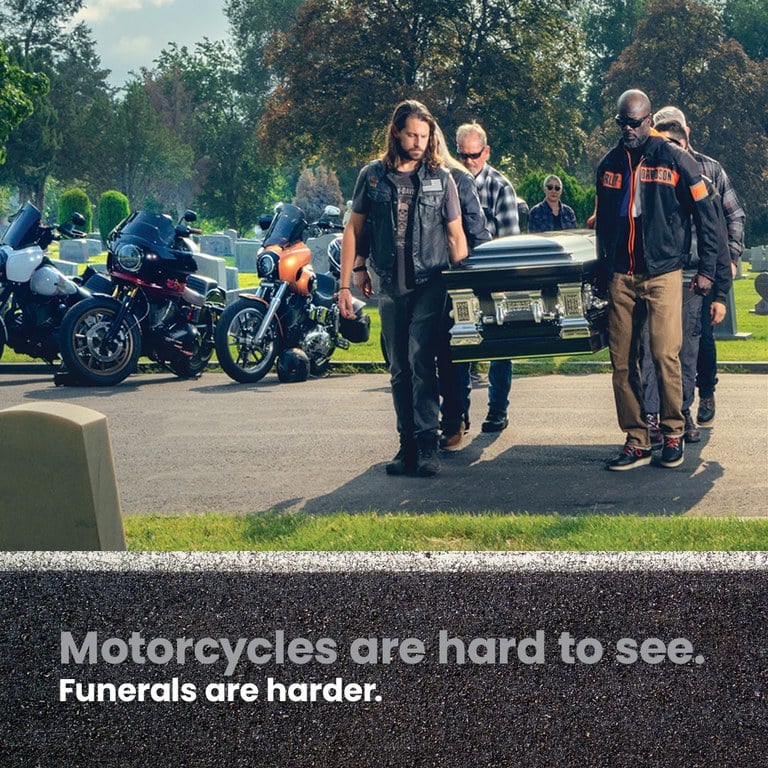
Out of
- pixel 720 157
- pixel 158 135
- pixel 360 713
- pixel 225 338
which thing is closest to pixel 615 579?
pixel 360 713

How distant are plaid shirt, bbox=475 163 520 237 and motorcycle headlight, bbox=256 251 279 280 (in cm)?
377

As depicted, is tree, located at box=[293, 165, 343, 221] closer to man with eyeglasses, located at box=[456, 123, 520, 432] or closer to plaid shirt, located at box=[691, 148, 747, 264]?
man with eyeglasses, located at box=[456, 123, 520, 432]

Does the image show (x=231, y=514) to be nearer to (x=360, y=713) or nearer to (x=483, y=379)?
(x=360, y=713)

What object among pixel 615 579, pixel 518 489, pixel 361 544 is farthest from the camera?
pixel 518 489

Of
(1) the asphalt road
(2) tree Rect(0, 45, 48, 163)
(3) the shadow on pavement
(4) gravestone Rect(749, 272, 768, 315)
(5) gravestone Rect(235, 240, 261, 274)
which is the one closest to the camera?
(3) the shadow on pavement

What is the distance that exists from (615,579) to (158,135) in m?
72.2

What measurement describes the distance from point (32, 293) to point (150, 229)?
123cm

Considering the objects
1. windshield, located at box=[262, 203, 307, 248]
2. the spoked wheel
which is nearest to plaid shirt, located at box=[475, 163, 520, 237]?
windshield, located at box=[262, 203, 307, 248]

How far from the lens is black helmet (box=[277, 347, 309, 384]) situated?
469 inches

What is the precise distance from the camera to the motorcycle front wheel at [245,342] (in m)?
11.7

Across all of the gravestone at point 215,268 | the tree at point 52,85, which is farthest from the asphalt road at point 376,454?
the tree at point 52,85

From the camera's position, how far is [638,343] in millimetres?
7410

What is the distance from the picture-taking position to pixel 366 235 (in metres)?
7.37

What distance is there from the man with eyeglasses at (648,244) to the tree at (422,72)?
36565mm
